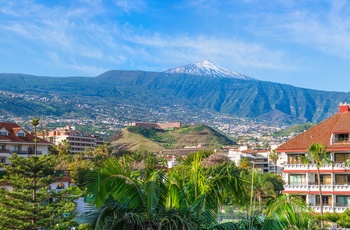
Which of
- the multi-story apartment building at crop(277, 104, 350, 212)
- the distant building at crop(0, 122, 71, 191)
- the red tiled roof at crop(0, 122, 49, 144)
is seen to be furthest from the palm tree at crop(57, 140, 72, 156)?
the multi-story apartment building at crop(277, 104, 350, 212)

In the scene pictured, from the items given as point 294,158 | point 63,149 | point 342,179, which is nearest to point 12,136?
point 294,158

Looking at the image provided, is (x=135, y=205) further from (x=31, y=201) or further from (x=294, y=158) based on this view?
(x=294, y=158)

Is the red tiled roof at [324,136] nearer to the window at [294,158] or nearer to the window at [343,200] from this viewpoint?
the window at [294,158]

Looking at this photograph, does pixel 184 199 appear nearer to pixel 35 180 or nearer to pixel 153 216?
pixel 153 216

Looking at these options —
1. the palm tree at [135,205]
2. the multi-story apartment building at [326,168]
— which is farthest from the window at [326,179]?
the palm tree at [135,205]

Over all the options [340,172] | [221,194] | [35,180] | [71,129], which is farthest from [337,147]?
[71,129]

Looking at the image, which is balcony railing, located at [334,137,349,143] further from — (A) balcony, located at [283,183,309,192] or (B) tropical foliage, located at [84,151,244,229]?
(B) tropical foliage, located at [84,151,244,229]
